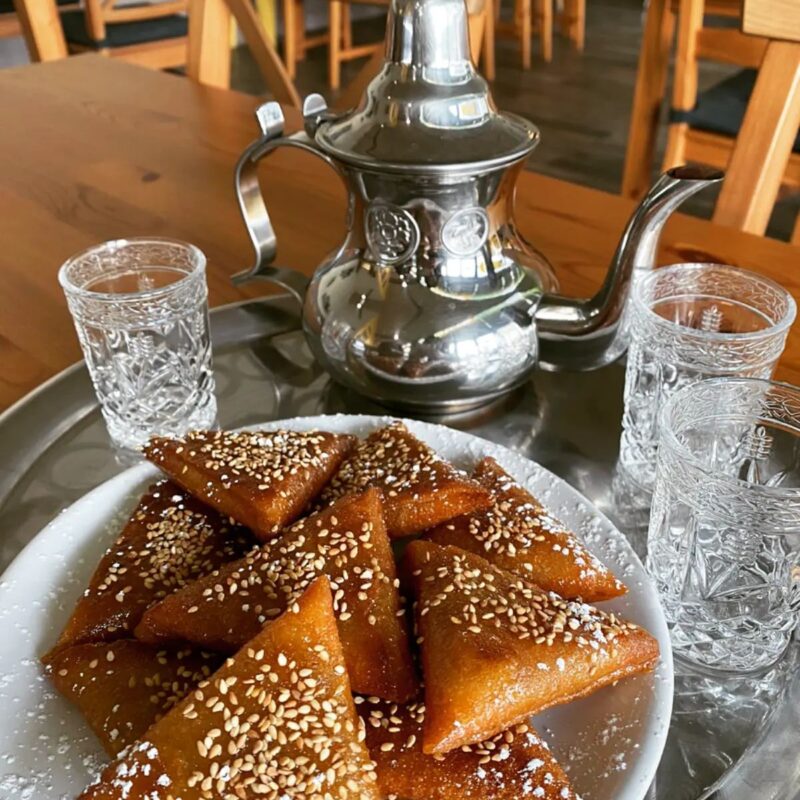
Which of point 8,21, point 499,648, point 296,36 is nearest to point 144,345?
point 499,648

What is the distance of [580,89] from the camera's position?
12.9 ft

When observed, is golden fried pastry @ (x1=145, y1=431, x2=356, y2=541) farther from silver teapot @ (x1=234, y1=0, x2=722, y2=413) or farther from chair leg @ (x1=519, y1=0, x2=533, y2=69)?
chair leg @ (x1=519, y1=0, x2=533, y2=69)

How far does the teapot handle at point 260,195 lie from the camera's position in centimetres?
66

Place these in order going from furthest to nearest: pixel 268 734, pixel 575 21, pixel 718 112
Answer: pixel 575 21
pixel 718 112
pixel 268 734

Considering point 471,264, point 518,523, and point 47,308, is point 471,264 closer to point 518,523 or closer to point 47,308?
point 518,523

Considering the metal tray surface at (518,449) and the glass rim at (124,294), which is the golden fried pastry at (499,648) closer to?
the metal tray surface at (518,449)

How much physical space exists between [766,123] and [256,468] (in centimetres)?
80

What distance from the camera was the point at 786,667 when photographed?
1.63 feet

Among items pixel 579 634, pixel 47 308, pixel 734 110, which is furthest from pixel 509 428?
pixel 734 110

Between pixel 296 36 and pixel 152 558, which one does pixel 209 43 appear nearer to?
pixel 152 558

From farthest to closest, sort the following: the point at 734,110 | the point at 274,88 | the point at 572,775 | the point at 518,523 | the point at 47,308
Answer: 1. the point at 734,110
2. the point at 274,88
3. the point at 47,308
4. the point at 518,523
5. the point at 572,775

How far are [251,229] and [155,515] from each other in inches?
12.1

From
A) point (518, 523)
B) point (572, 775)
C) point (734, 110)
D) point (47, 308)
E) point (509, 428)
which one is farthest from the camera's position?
point (734, 110)

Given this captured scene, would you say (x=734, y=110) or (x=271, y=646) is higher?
(x=271, y=646)
